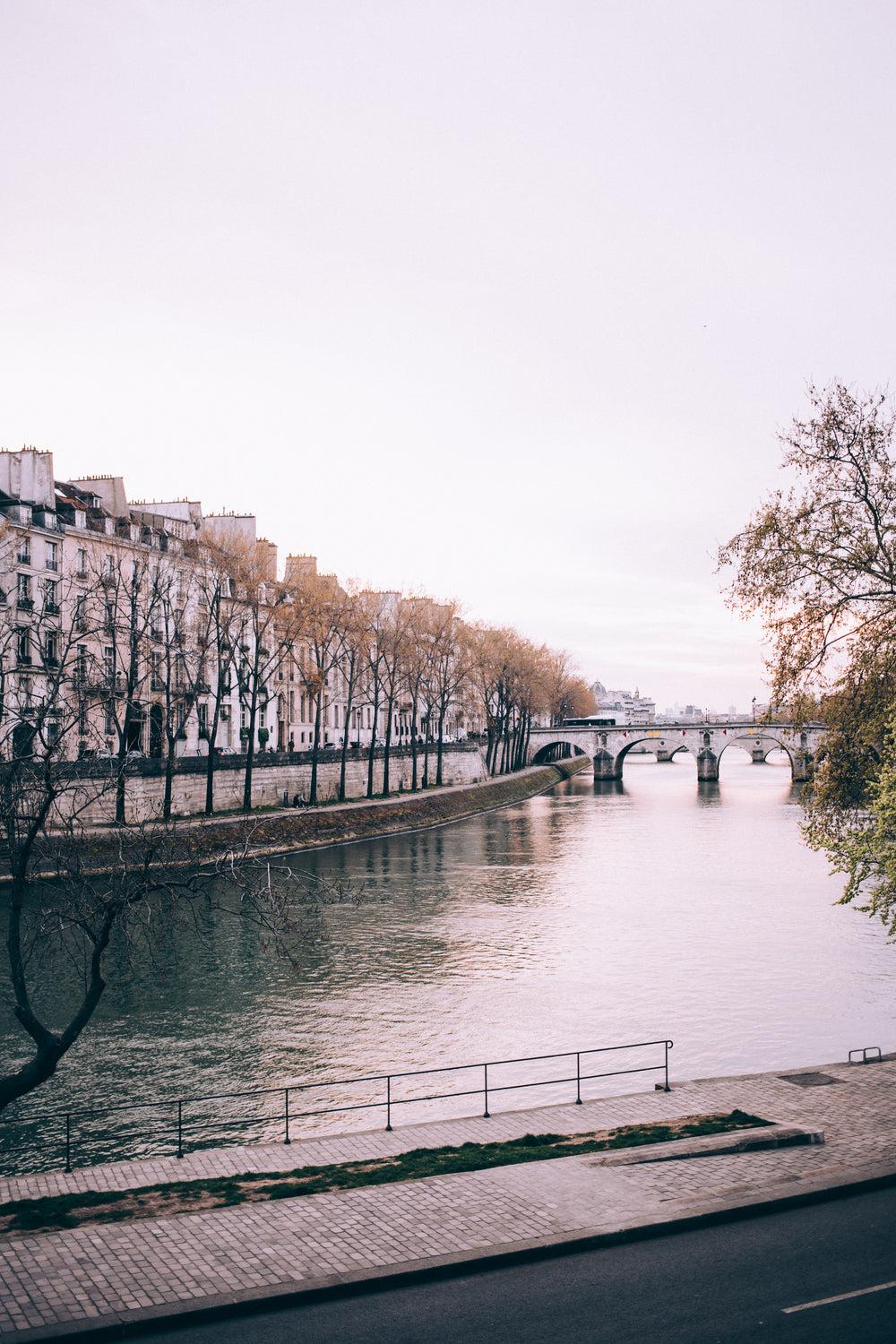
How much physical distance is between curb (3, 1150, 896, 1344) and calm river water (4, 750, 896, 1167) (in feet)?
27.7

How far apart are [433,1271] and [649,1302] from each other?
2.14m

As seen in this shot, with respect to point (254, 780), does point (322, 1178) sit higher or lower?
lower

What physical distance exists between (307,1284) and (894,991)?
77.1 ft

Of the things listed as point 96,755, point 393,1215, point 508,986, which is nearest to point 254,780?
point 508,986

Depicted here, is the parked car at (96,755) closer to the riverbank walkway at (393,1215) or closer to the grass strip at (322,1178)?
the riverbank walkway at (393,1215)

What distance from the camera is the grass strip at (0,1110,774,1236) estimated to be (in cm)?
1255

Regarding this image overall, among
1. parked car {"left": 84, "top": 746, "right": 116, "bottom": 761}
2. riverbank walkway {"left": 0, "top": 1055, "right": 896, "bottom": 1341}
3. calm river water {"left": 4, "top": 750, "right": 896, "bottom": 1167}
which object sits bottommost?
calm river water {"left": 4, "top": 750, "right": 896, "bottom": 1167}

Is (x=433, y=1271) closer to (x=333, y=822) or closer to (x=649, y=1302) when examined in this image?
(x=649, y=1302)

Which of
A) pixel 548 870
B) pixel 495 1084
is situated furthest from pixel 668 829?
pixel 495 1084

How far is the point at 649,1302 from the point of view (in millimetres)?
10219

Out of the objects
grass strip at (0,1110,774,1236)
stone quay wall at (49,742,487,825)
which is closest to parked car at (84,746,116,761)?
stone quay wall at (49,742,487,825)

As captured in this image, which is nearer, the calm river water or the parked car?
the parked car

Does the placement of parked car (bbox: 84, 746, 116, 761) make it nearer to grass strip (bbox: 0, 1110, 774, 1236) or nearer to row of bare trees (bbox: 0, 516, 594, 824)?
row of bare trees (bbox: 0, 516, 594, 824)

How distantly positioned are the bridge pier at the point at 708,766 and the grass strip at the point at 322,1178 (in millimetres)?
117650
